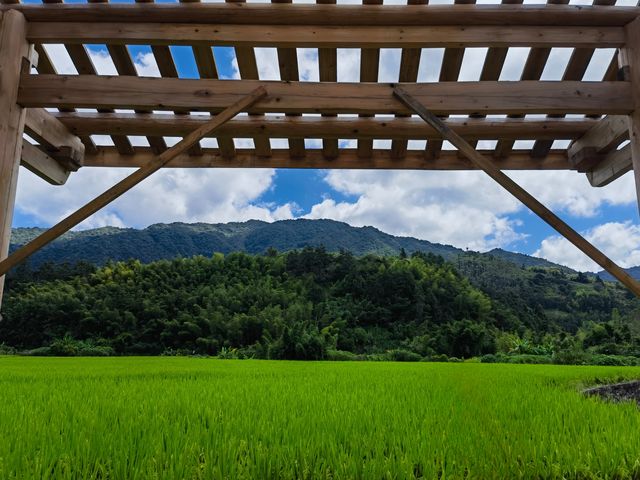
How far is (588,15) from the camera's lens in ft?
10.3

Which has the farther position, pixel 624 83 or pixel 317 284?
pixel 317 284

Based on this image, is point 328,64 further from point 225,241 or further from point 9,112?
point 225,241

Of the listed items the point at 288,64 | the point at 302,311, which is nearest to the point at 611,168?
the point at 288,64

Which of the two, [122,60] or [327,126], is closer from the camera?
[122,60]

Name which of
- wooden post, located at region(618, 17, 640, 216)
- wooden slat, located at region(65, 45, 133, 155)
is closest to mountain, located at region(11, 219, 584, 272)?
wooden slat, located at region(65, 45, 133, 155)

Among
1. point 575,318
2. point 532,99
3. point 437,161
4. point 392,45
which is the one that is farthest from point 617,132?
point 575,318

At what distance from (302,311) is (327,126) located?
22.0m

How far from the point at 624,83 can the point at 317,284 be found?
26.7 m

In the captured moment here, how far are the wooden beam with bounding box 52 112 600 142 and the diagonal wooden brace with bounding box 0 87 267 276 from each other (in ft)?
1.94

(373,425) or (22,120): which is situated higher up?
(22,120)

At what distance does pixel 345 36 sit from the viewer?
3.13 meters

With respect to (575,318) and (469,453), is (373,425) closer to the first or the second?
(469,453)

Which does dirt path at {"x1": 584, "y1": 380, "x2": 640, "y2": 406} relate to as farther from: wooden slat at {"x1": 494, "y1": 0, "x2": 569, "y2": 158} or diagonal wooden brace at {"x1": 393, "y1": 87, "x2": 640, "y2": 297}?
wooden slat at {"x1": 494, "y1": 0, "x2": 569, "y2": 158}

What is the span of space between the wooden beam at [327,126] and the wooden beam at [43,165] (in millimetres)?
349
